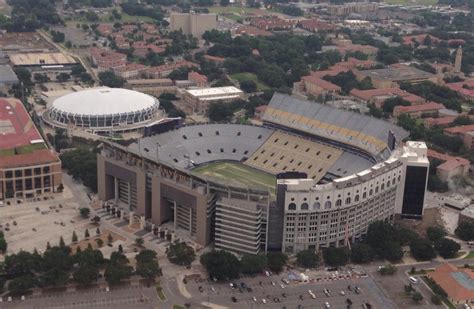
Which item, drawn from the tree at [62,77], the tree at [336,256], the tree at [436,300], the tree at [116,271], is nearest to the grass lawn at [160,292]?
the tree at [116,271]

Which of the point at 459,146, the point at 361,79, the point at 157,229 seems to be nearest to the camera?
the point at 157,229

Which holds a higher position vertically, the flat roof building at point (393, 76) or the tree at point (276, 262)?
the flat roof building at point (393, 76)

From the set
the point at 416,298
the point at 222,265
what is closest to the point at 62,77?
the point at 222,265

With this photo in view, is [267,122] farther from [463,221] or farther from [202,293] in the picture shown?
[202,293]

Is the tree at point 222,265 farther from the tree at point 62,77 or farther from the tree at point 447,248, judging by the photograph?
the tree at point 62,77

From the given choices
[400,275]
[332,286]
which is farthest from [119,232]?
[400,275]

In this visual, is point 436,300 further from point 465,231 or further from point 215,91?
point 215,91

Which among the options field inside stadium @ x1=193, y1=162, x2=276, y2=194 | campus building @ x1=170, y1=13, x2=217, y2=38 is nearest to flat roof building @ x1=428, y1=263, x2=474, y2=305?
field inside stadium @ x1=193, y1=162, x2=276, y2=194
